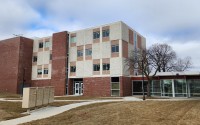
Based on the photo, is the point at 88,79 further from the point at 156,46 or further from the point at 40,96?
the point at 40,96

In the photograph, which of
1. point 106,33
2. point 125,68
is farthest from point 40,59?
point 125,68

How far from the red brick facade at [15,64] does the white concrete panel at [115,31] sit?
23.3 m

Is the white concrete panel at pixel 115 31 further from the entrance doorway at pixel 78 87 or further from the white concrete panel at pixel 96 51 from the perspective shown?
the entrance doorway at pixel 78 87

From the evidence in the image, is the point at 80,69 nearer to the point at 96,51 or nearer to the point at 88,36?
the point at 96,51

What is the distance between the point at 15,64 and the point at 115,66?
25.4m

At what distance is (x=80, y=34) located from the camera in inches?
1880

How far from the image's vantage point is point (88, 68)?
4525cm

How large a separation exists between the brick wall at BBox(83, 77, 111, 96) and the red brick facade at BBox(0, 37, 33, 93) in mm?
17294

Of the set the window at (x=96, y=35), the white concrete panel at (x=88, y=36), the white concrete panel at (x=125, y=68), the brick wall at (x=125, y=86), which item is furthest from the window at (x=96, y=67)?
the window at (x=96, y=35)

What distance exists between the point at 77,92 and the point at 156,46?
21336mm

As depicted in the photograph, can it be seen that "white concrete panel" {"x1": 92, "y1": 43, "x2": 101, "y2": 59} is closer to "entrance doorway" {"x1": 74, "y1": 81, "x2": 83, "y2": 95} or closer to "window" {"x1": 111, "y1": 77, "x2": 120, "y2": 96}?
"window" {"x1": 111, "y1": 77, "x2": 120, "y2": 96}

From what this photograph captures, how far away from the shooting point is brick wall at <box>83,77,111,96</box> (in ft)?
138

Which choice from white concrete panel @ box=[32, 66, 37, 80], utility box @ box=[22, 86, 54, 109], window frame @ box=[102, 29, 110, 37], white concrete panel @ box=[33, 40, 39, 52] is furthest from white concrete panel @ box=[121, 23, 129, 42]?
white concrete panel @ box=[32, 66, 37, 80]

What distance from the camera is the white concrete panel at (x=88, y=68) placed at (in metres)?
44.8
